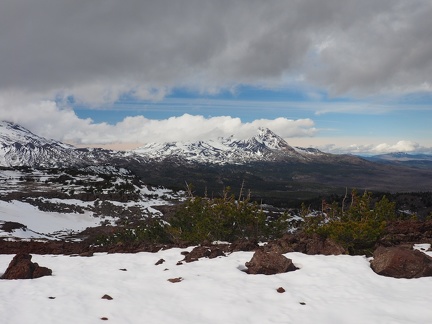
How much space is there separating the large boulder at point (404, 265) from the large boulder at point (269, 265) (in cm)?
345

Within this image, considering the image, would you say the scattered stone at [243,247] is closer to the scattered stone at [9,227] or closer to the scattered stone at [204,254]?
the scattered stone at [204,254]

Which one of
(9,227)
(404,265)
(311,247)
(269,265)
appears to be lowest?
(9,227)

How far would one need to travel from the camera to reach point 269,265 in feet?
45.1

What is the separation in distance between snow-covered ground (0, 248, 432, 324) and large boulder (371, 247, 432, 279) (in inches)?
13.7

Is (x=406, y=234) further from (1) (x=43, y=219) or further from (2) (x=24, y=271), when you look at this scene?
(1) (x=43, y=219)

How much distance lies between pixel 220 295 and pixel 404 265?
7.14m

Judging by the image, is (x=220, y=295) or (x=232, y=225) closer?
(x=220, y=295)

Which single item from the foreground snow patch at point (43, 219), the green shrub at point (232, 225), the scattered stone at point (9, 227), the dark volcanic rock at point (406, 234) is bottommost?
the foreground snow patch at point (43, 219)

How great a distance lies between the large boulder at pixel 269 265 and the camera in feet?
44.7

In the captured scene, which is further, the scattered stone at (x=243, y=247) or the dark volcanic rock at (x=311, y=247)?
the scattered stone at (x=243, y=247)

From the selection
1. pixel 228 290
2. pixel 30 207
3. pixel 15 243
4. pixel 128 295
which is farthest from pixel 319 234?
pixel 30 207

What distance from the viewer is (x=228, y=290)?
11.9 metres

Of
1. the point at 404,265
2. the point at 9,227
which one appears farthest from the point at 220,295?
the point at 9,227

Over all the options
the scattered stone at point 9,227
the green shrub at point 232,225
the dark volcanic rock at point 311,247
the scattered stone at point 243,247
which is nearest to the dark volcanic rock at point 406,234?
the dark volcanic rock at point 311,247
